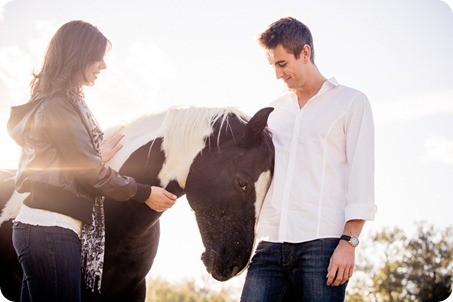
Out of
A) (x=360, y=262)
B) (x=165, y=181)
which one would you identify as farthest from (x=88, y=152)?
(x=360, y=262)

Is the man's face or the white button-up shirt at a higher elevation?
the man's face

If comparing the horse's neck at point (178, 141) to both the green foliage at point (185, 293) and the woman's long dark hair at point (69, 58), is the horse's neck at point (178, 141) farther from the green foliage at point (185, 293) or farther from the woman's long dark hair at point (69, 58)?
the green foliage at point (185, 293)

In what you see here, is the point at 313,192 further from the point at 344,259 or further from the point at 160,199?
the point at 160,199

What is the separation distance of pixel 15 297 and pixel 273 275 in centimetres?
201

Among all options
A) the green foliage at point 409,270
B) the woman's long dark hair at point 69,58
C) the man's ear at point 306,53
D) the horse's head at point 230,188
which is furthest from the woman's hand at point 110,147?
the green foliage at point 409,270

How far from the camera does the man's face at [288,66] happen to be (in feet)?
10.9

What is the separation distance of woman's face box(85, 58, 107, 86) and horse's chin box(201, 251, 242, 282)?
52.6 inches

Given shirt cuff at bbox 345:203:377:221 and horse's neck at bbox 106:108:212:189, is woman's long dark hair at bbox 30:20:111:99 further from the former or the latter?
shirt cuff at bbox 345:203:377:221

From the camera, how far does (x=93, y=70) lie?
119 inches

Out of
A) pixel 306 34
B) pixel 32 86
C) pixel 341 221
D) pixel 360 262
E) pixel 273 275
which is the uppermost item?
pixel 306 34

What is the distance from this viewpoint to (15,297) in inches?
152

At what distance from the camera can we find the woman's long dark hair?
9.47 feet

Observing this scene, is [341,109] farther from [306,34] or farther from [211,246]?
[211,246]

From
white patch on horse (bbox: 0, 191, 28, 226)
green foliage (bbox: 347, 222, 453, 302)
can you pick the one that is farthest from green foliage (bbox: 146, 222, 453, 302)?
white patch on horse (bbox: 0, 191, 28, 226)
